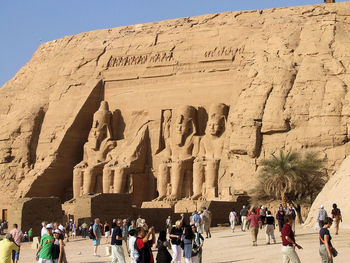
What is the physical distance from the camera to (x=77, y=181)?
1270 inches

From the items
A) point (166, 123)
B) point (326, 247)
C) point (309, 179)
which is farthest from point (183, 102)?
point (326, 247)

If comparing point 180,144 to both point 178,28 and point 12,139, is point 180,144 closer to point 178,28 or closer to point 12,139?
point 178,28

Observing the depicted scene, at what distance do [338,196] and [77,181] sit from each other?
653 inches

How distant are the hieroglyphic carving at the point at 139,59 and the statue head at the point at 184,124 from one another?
3.41m

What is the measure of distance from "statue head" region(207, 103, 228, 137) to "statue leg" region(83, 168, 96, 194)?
5821mm

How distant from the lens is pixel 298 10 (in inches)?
1236

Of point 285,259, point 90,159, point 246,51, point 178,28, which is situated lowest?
point 285,259

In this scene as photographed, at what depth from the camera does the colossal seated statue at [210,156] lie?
95.3 feet

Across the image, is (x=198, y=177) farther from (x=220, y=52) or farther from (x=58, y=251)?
(x=58, y=251)

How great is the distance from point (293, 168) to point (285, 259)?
14.3 metres

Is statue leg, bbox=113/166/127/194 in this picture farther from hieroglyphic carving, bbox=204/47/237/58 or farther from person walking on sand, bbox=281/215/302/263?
person walking on sand, bbox=281/215/302/263

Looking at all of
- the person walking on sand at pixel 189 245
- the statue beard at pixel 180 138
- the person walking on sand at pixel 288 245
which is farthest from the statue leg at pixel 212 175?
the person walking on sand at pixel 288 245

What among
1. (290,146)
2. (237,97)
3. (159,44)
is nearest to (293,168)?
(290,146)

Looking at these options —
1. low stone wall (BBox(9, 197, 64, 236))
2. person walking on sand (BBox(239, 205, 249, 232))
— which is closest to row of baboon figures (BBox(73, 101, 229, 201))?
low stone wall (BBox(9, 197, 64, 236))
